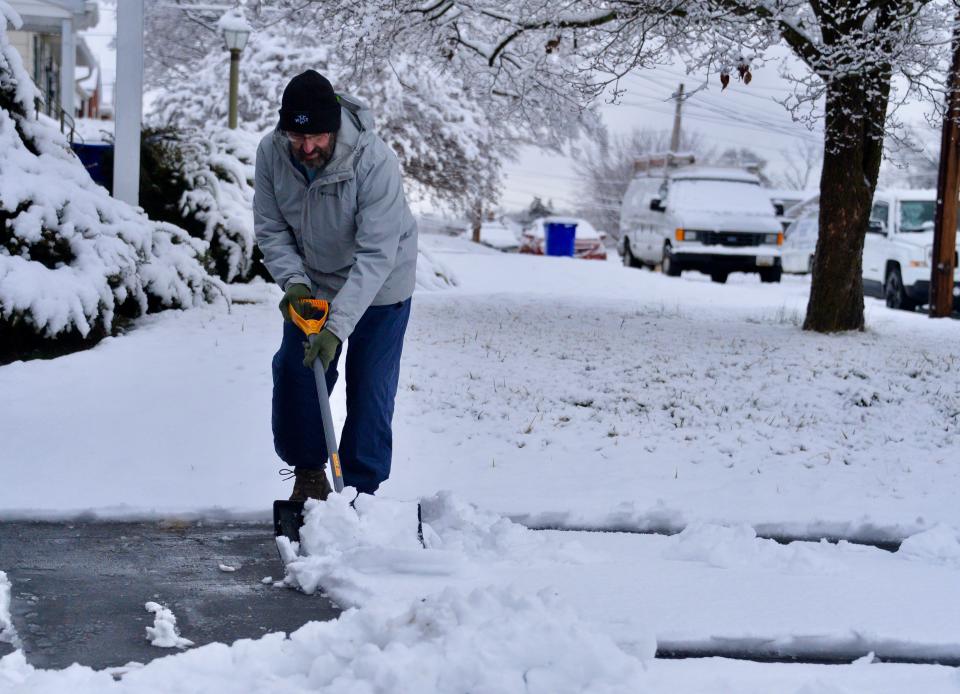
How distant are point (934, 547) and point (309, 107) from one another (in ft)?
9.66

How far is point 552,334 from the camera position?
10.3 metres

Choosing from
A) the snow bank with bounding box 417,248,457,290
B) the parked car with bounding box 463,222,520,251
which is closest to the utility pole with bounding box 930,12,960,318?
the snow bank with bounding box 417,248,457,290

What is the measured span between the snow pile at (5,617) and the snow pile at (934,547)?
3.27 m

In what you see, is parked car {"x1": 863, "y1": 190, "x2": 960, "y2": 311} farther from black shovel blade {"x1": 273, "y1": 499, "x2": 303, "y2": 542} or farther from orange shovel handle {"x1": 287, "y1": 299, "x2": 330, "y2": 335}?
black shovel blade {"x1": 273, "y1": 499, "x2": 303, "y2": 542}

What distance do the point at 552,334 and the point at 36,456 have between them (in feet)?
16.7

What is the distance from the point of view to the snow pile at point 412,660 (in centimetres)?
319

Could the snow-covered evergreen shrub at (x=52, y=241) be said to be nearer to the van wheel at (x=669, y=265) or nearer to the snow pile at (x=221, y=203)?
the snow pile at (x=221, y=203)

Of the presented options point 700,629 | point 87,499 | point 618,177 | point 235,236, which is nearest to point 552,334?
point 235,236

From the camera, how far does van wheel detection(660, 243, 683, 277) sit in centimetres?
2016

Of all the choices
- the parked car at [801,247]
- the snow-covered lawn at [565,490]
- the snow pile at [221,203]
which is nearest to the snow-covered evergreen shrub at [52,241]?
the snow-covered lawn at [565,490]

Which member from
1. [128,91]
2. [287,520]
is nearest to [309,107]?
[287,520]

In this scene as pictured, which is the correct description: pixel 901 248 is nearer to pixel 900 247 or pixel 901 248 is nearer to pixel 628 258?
pixel 900 247

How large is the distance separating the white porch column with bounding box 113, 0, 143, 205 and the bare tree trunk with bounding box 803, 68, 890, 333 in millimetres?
5612

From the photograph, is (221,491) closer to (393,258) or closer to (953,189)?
(393,258)
